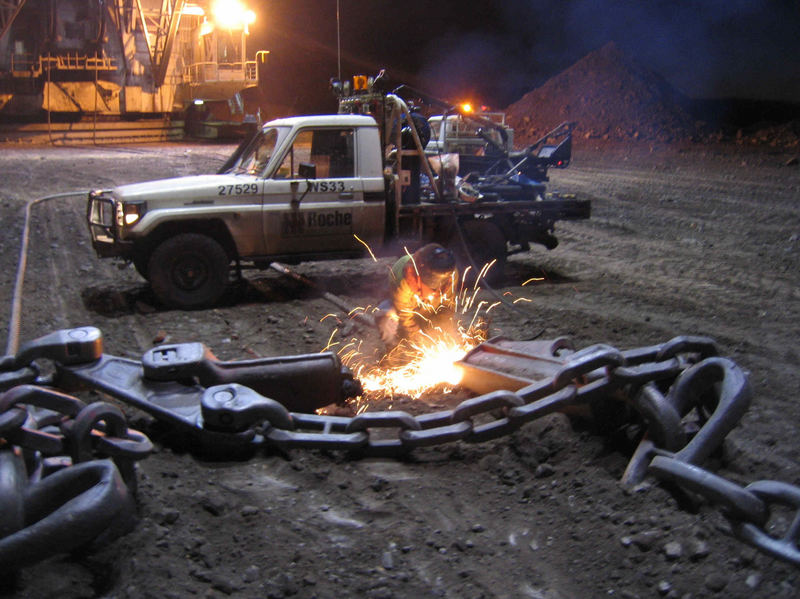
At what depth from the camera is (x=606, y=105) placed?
35.8 meters

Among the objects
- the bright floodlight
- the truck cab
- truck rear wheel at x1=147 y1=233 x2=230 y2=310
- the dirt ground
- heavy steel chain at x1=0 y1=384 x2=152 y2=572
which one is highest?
the bright floodlight

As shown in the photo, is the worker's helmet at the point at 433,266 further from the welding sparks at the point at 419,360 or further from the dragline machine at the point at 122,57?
the dragline machine at the point at 122,57

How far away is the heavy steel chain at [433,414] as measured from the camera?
11.0 ft

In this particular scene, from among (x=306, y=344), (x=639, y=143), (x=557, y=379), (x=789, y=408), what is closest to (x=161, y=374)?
(x=557, y=379)

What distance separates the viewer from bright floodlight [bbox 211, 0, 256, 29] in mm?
32062

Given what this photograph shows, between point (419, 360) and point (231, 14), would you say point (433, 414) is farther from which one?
Result: point (231, 14)

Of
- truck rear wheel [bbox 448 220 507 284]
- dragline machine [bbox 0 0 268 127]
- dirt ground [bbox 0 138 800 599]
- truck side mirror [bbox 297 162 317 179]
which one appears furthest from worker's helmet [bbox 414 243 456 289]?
dragline machine [bbox 0 0 268 127]

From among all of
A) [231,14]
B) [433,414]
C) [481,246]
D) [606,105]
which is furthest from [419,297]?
[606,105]

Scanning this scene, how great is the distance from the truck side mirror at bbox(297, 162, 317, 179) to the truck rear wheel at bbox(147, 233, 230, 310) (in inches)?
47.6

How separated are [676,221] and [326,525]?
474 inches

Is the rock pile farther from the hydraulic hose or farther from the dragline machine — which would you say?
the hydraulic hose

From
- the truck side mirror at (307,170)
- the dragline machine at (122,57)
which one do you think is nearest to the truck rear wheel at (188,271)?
the truck side mirror at (307,170)

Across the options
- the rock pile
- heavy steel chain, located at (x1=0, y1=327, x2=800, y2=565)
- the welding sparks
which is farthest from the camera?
the rock pile

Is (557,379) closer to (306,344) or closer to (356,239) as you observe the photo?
(306,344)
